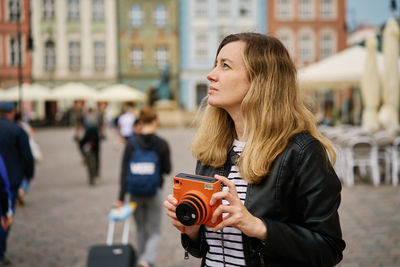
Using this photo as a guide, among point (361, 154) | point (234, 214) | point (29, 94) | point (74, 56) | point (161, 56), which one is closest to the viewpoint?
point (234, 214)

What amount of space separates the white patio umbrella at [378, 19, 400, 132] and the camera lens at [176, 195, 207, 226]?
9.37 meters

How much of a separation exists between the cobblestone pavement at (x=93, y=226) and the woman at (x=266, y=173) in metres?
3.08

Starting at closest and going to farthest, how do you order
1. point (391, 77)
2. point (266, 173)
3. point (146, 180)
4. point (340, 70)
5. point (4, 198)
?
1. point (266, 173)
2. point (4, 198)
3. point (146, 180)
4. point (391, 77)
5. point (340, 70)

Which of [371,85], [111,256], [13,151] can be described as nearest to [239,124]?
[111,256]

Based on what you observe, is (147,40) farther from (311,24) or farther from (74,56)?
(311,24)

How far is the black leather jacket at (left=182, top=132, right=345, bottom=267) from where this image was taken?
61.7 inches

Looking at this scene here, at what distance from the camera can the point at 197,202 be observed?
1506mm

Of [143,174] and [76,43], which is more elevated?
[76,43]

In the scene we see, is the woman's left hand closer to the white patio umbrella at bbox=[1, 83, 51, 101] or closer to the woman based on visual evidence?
the woman

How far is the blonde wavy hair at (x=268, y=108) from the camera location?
1673 millimetres

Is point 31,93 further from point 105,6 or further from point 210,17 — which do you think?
point 210,17

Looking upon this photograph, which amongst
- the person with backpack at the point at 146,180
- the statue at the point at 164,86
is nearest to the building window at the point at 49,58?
the statue at the point at 164,86

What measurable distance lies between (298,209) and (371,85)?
9.54 meters

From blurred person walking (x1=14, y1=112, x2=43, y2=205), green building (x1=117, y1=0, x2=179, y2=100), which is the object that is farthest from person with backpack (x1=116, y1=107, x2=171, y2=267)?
green building (x1=117, y1=0, x2=179, y2=100)
